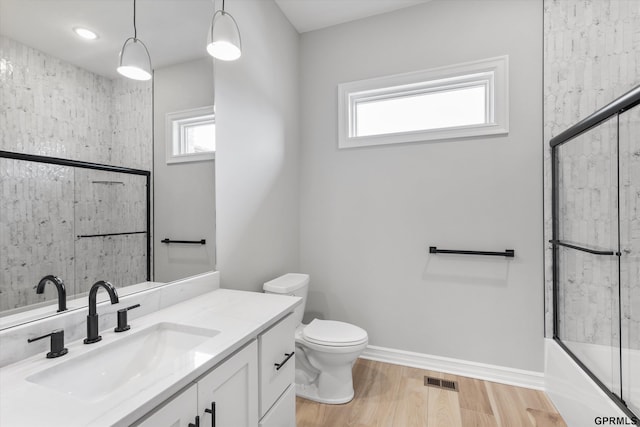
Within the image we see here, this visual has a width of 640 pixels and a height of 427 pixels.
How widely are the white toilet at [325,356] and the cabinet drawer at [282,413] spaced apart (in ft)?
1.49

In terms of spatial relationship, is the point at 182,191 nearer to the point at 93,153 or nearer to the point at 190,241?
the point at 190,241

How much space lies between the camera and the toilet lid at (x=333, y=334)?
73.9 inches

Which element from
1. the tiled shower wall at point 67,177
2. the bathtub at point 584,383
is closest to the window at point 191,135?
the tiled shower wall at point 67,177

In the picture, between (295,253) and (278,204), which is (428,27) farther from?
(295,253)

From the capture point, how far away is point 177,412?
0.80 meters

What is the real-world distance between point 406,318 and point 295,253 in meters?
1.06

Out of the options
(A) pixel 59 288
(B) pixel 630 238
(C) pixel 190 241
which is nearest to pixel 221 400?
(A) pixel 59 288

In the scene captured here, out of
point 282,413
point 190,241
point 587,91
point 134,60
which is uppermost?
point 587,91

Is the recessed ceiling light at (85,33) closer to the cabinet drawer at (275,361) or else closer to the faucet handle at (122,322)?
the faucet handle at (122,322)

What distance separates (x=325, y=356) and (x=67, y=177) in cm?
160

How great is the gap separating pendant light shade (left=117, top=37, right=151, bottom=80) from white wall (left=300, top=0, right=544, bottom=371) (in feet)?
5.00

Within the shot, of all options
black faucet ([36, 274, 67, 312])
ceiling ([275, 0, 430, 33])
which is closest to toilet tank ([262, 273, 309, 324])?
black faucet ([36, 274, 67, 312])

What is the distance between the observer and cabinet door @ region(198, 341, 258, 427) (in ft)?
2.97

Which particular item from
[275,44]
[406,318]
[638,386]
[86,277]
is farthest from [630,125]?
[86,277]
